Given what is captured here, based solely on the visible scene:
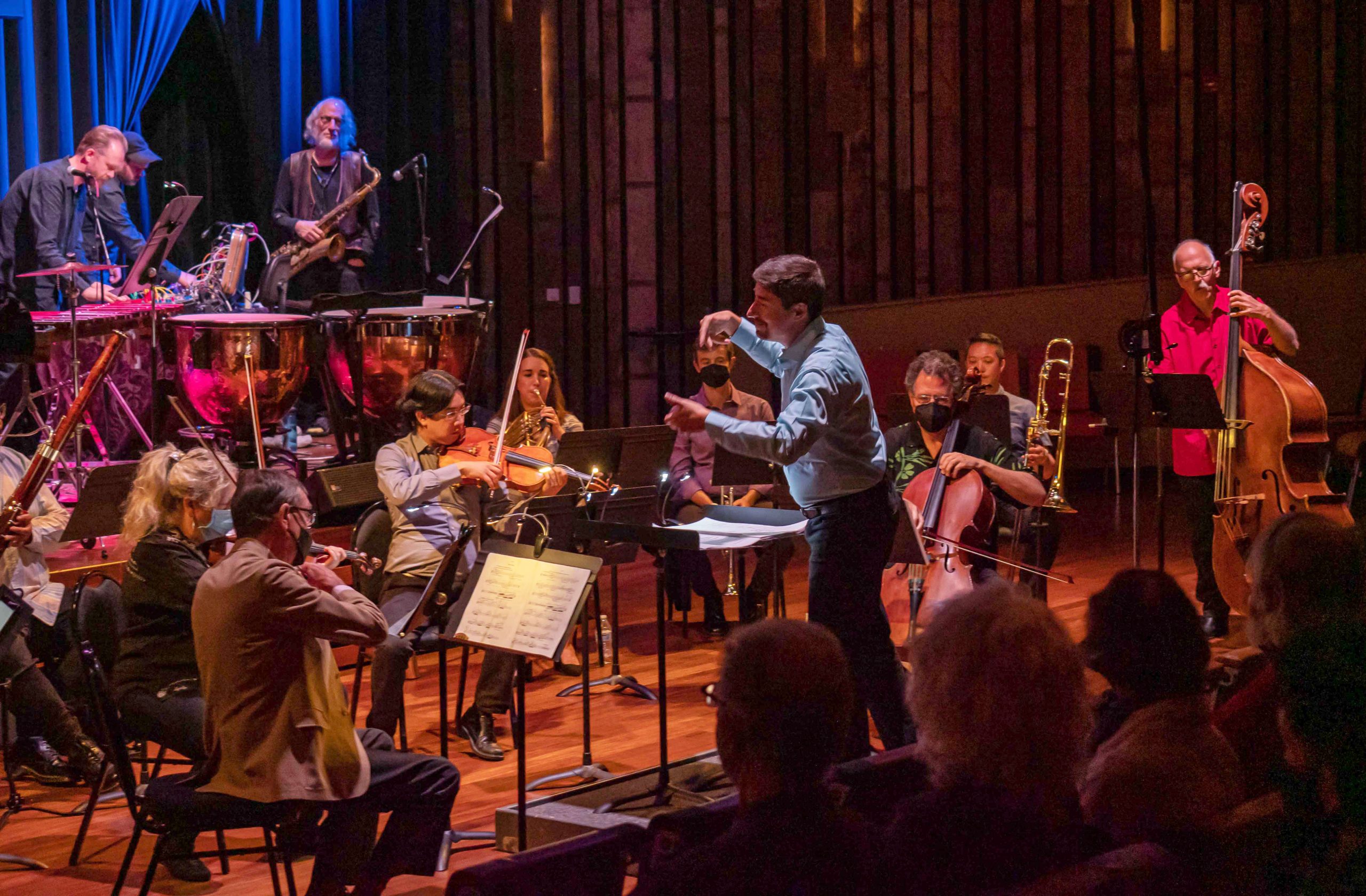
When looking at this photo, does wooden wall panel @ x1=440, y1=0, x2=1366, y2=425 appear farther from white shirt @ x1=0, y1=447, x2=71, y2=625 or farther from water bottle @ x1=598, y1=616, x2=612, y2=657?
white shirt @ x1=0, y1=447, x2=71, y2=625

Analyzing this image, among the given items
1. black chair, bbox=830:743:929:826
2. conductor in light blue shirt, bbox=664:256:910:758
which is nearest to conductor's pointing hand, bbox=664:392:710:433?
conductor in light blue shirt, bbox=664:256:910:758

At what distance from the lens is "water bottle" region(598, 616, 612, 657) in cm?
522

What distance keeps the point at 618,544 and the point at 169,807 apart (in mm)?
2487

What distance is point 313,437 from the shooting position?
8.14 meters

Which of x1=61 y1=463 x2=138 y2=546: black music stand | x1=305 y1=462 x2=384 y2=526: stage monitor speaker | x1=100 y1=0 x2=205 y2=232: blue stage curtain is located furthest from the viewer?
x1=100 y1=0 x2=205 y2=232: blue stage curtain

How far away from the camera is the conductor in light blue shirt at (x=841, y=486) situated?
3.24 metres

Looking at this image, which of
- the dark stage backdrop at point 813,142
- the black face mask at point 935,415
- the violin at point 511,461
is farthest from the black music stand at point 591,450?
the dark stage backdrop at point 813,142

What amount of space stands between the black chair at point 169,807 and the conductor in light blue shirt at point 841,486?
1328mm

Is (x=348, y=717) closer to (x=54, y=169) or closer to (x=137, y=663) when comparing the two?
Result: (x=137, y=663)

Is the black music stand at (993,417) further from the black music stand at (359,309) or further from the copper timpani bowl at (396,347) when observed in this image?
the black music stand at (359,309)

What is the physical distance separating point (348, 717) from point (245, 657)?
26 cm

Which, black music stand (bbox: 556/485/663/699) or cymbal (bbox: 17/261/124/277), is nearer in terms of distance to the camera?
black music stand (bbox: 556/485/663/699)

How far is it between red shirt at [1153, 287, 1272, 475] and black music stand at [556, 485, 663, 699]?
211 cm

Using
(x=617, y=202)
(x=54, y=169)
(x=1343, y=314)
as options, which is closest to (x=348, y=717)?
(x=54, y=169)
